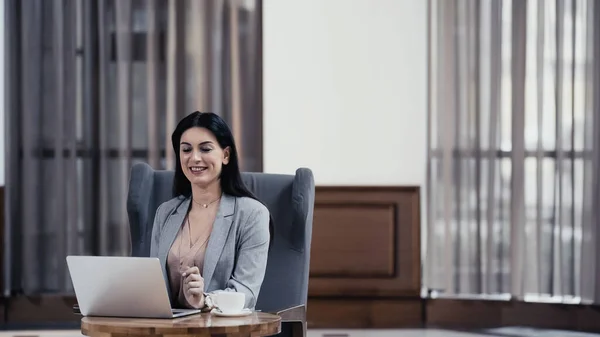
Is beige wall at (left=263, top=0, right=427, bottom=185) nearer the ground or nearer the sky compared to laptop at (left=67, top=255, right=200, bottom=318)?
nearer the sky

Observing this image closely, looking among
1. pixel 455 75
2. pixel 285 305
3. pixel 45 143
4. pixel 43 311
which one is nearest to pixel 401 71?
pixel 455 75

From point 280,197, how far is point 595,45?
288 cm

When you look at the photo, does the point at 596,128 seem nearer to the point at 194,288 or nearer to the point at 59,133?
the point at 59,133

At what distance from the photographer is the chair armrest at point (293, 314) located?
253 centimetres

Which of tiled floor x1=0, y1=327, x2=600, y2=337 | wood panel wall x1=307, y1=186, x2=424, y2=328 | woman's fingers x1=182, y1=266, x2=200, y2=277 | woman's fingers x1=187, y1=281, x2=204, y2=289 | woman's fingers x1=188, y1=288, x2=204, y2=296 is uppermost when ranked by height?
woman's fingers x1=182, y1=266, x2=200, y2=277

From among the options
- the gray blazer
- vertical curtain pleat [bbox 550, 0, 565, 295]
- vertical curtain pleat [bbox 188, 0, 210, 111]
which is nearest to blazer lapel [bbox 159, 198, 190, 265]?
the gray blazer

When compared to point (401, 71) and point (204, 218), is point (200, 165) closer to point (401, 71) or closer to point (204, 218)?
point (204, 218)

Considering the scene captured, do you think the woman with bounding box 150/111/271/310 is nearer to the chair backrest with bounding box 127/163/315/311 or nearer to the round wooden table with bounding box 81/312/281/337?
the chair backrest with bounding box 127/163/315/311

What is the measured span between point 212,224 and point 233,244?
0.10 meters

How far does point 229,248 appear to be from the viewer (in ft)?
8.92

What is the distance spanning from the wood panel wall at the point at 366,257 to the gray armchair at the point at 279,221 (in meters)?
2.46

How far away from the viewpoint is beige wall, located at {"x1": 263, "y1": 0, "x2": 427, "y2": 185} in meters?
5.57

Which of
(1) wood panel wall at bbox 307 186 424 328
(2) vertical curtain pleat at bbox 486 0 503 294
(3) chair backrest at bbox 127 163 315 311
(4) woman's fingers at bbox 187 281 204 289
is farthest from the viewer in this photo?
(1) wood panel wall at bbox 307 186 424 328

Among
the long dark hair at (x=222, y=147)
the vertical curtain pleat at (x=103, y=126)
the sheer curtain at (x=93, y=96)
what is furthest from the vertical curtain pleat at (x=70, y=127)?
Answer: the long dark hair at (x=222, y=147)
